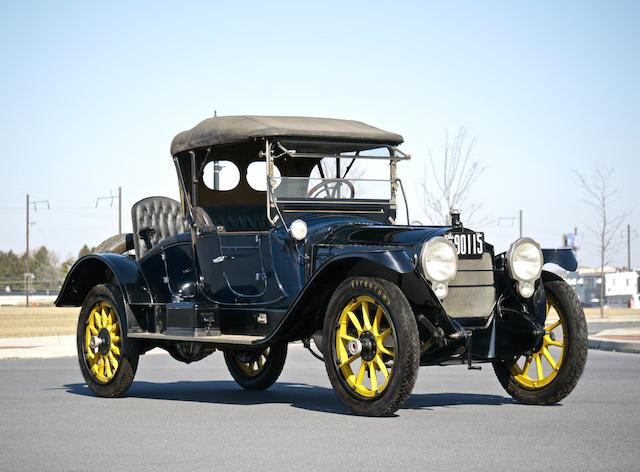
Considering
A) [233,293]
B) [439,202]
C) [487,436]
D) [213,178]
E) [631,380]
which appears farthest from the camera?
[439,202]

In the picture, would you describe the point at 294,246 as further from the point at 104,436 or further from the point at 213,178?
the point at 104,436

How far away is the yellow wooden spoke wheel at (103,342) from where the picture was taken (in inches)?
445

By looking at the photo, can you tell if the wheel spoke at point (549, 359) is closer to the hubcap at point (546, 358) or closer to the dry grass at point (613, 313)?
the hubcap at point (546, 358)

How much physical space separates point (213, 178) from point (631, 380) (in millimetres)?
5090

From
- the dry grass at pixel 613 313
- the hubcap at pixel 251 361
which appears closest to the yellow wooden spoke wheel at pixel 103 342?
the hubcap at pixel 251 361

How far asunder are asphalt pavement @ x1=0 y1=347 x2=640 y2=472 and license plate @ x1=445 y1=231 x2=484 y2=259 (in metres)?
1.26

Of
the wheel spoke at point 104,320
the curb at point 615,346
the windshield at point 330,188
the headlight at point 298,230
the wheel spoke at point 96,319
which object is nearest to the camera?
the headlight at point 298,230

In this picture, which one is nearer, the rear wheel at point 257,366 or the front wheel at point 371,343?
the front wheel at point 371,343

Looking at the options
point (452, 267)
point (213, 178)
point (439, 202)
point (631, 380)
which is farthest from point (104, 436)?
point (439, 202)

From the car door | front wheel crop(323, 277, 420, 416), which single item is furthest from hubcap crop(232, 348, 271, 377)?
front wheel crop(323, 277, 420, 416)

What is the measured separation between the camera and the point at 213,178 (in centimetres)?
1157

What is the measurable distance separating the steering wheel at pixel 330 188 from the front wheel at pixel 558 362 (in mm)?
2272

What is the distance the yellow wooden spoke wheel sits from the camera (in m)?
11.3

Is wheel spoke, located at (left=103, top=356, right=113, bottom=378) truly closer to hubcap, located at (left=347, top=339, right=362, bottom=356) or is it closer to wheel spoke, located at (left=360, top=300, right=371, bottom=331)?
hubcap, located at (left=347, top=339, right=362, bottom=356)
